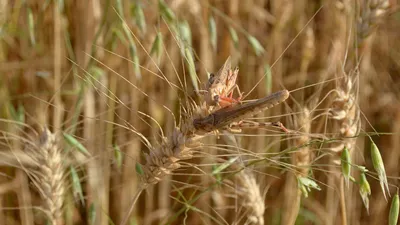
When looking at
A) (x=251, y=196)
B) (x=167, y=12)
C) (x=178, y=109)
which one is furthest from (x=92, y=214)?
(x=178, y=109)

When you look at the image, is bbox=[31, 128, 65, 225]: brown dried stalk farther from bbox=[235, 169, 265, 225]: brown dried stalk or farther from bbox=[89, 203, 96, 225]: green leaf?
bbox=[235, 169, 265, 225]: brown dried stalk

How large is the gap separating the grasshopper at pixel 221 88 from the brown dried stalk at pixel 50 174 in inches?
16.1

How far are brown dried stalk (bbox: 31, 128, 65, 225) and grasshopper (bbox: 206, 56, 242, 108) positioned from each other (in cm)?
41

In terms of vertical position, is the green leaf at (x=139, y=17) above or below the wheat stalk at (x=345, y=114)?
above

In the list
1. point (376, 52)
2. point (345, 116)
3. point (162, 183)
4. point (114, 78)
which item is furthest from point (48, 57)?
point (376, 52)

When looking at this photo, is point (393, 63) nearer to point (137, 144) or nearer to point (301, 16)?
point (301, 16)

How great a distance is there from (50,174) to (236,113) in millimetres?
479

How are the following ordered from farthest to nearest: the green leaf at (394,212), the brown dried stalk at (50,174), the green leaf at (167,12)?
the green leaf at (167,12)
the brown dried stalk at (50,174)
the green leaf at (394,212)

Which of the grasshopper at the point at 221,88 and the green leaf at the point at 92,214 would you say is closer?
the grasshopper at the point at 221,88

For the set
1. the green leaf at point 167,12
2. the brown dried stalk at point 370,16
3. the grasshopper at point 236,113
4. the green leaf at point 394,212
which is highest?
the green leaf at point 167,12

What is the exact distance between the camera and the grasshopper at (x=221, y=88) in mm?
658

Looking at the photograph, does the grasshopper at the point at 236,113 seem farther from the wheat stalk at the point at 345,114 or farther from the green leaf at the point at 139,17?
the green leaf at the point at 139,17

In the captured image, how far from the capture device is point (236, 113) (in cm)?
62

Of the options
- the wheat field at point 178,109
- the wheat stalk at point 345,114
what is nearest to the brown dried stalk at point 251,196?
the wheat field at point 178,109
